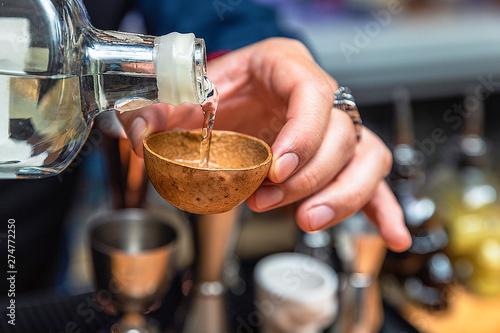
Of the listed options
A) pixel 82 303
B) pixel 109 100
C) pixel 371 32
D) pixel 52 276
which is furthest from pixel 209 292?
pixel 371 32

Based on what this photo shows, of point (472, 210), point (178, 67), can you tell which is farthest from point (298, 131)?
point (472, 210)

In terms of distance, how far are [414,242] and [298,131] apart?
0.58m

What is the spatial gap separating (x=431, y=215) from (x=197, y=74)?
73 centimetres

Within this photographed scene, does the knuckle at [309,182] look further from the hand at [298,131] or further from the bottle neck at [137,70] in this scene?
the bottle neck at [137,70]

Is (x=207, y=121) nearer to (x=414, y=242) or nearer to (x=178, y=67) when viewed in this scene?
(x=178, y=67)

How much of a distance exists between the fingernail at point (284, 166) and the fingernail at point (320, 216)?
0.28 feet

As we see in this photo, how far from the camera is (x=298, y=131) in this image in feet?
1.72

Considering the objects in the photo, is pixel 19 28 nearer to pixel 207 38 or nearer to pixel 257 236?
pixel 207 38

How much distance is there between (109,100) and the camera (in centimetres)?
45

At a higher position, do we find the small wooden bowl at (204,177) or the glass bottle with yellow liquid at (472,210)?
the small wooden bowl at (204,177)

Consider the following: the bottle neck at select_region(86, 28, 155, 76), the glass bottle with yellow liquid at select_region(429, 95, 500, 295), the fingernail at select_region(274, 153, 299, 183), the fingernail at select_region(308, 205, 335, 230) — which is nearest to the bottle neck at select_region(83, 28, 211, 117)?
the bottle neck at select_region(86, 28, 155, 76)

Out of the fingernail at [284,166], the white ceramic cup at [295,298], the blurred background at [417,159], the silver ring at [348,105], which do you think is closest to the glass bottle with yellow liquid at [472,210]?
the blurred background at [417,159]

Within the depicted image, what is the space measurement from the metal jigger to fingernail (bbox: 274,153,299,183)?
0.26 meters

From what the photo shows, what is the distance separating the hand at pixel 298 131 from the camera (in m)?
0.54
